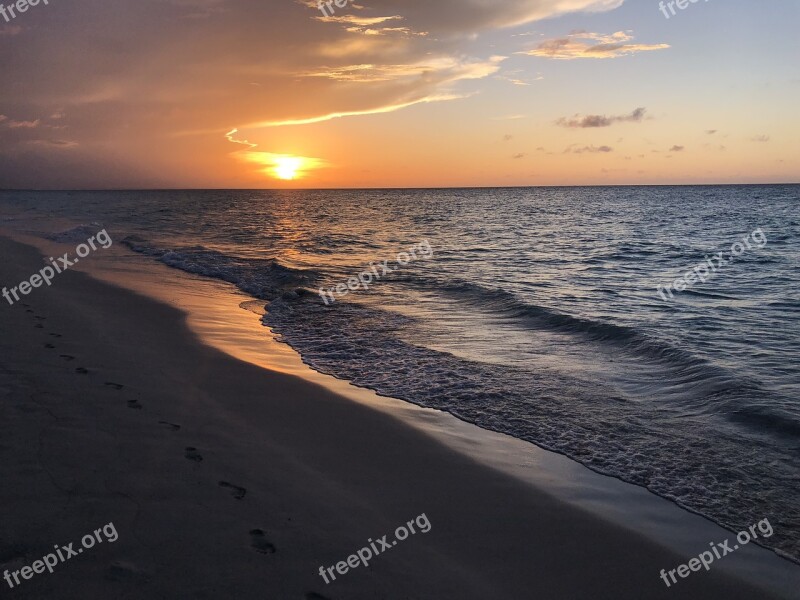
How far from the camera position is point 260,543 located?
14.2ft

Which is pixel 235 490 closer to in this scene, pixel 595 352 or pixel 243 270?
pixel 595 352

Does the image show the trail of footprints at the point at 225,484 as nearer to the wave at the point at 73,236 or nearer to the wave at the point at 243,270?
the wave at the point at 243,270

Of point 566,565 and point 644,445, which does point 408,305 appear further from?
point 566,565

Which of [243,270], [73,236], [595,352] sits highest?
[73,236]

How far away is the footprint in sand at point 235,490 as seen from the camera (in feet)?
16.4

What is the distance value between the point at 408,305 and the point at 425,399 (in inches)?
318

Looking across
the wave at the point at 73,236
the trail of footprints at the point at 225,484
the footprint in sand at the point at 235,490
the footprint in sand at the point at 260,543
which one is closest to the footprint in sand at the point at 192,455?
the trail of footprints at the point at 225,484

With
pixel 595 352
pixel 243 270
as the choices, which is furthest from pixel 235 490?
pixel 243 270

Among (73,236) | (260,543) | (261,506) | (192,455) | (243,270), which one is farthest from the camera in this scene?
(73,236)

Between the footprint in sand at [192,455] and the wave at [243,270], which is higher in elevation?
the wave at [243,270]

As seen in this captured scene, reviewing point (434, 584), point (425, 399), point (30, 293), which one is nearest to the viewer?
point (434, 584)

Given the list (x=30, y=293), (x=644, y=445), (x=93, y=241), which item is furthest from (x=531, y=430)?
(x=93, y=241)

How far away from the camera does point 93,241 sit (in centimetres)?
3044

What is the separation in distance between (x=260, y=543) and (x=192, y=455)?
1721 mm
